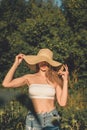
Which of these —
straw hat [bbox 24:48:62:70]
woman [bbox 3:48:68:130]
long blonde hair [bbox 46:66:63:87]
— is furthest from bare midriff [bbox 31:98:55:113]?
straw hat [bbox 24:48:62:70]

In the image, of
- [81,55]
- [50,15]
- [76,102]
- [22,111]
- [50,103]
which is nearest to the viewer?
[50,103]

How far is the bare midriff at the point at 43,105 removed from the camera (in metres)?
4.53

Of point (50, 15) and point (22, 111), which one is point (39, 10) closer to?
point (50, 15)

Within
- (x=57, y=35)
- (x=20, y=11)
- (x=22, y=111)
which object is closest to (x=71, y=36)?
(x=57, y=35)

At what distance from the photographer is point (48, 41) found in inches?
882

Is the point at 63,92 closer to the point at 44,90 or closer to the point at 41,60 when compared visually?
the point at 44,90

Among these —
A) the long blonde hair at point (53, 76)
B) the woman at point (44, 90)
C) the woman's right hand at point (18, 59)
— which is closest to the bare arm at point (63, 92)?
the woman at point (44, 90)

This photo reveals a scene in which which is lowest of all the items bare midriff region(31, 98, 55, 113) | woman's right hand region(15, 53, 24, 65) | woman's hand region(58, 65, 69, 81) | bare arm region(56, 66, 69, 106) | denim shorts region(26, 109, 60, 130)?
denim shorts region(26, 109, 60, 130)

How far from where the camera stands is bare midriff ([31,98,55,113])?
4531mm

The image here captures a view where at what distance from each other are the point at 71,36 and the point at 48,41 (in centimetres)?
125

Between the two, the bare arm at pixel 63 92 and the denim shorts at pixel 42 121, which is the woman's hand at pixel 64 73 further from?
the denim shorts at pixel 42 121

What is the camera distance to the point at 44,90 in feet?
14.7

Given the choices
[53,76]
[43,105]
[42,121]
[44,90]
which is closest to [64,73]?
[53,76]

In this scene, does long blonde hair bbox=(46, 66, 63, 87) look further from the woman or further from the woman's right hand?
the woman's right hand
